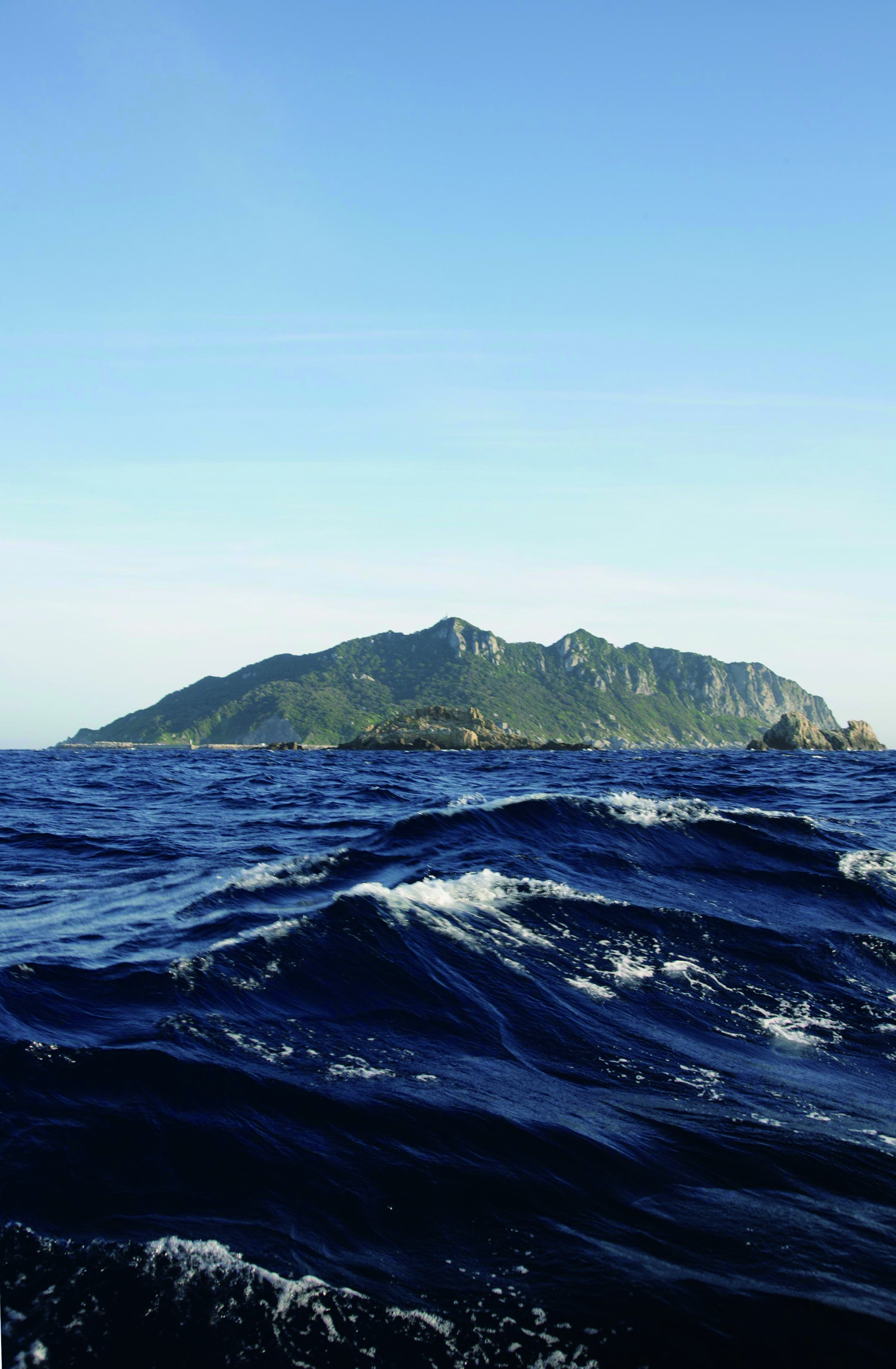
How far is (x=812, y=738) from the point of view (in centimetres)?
18438

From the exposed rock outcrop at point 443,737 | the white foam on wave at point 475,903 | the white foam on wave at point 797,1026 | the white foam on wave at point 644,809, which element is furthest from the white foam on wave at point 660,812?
the exposed rock outcrop at point 443,737

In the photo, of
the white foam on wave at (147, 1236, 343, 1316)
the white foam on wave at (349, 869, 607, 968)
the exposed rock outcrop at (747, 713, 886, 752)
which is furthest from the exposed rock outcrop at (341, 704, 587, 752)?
the white foam on wave at (147, 1236, 343, 1316)

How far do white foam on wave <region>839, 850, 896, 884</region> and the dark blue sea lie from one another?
0.13 m

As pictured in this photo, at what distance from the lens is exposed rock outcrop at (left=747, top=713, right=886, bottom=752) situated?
17900 cm

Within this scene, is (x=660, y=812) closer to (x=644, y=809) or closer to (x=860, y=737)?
(x=644, y=809)

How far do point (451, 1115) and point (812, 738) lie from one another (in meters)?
198

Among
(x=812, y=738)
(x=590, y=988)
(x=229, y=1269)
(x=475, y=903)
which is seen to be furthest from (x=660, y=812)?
(x=812, y=738)

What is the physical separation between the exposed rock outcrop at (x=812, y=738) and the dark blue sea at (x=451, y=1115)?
561 feet

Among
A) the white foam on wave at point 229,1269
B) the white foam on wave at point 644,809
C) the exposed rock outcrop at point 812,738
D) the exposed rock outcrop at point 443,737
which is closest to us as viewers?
the white foam on wave at point 229,1269

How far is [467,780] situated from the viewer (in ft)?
144

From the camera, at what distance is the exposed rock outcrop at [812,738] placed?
179000 mm

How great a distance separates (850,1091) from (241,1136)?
5.59 metres

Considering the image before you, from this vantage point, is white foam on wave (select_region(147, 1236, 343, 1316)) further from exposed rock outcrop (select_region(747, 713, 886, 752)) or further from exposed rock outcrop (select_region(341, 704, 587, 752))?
exposed rock outcrop (select_region(747, 713, 886, 752))

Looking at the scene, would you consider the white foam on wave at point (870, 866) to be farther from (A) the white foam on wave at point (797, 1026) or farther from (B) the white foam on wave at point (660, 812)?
(A) the white foam on wave at point (797, 1026)
